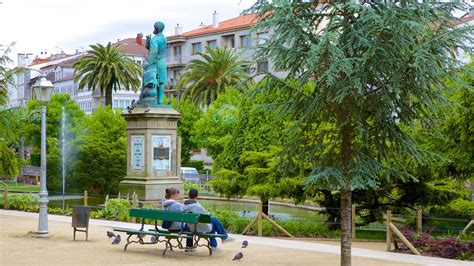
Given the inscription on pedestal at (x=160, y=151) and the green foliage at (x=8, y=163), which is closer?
the inscription on pedestal at (x=160, y=151)

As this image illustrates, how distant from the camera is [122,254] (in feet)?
52.6

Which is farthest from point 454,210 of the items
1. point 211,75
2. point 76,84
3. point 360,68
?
point 76,84

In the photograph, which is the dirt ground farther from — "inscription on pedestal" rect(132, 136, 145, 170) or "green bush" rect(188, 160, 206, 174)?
"green bush" rect(188, 160, 206, 174)

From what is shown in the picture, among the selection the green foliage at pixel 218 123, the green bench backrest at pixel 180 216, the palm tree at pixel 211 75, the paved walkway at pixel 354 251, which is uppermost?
the palm tree at pixel 211 75

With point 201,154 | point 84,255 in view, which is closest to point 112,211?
point 84,255

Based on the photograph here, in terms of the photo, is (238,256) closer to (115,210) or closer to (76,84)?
(115,210)

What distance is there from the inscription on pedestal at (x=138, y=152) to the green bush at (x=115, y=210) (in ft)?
10.6

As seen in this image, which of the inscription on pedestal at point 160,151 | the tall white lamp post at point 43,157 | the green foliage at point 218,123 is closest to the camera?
the tall white lamp post at point 43,157

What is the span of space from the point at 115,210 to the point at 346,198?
1373 cm

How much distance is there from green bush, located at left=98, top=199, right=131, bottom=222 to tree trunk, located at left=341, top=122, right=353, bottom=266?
1319 centimetres

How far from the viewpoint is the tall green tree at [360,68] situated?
39.5 ft

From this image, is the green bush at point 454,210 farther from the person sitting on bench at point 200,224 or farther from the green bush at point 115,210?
the person sitting on bench at point 200,224

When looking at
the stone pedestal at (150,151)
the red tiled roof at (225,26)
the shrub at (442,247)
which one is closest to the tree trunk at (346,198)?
the shrub at (442,247)

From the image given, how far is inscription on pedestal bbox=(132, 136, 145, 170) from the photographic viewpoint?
2862 centimetres
